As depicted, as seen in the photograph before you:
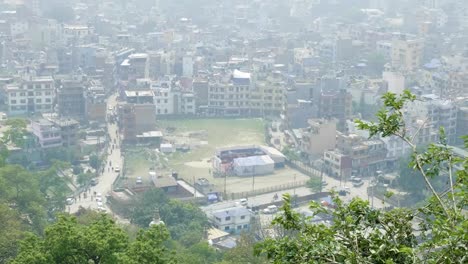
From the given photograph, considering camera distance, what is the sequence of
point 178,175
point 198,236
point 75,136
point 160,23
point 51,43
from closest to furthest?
point 198,236 → point 178,175 → point 75,136 → point 51,43 → point 160,23

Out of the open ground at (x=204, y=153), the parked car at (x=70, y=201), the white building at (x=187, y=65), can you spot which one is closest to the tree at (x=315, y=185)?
the open ground at (x=204, y=153)

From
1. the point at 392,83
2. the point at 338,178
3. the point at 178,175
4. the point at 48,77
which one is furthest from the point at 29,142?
the point at 392,83

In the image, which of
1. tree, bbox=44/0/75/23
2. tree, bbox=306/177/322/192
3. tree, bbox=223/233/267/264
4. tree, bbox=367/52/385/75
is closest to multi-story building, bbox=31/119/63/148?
tree, bbox=306/177/322/192

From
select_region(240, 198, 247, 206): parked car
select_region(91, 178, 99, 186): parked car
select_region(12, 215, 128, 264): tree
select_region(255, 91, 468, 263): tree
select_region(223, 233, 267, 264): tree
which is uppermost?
select_region(255, 91, 468, 263): tree

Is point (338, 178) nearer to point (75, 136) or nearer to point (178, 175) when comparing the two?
point (178, 175)

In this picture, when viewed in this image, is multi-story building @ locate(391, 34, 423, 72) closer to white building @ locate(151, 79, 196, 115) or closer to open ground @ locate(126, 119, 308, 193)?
open ground @ locate(126, 119, 308, 193)

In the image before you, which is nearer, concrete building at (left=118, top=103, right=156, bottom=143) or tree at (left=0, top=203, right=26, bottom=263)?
tree at (left=0, top=203, right=26, bottom=263)

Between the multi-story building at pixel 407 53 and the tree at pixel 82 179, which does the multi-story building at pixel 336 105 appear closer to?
the tree at pixel 82 179
